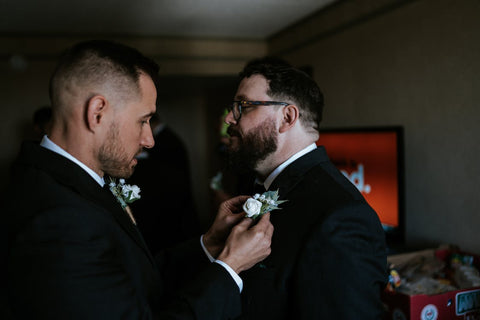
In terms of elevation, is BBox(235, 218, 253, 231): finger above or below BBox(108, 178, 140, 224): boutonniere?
below

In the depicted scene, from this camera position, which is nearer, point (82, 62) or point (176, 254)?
point (82, 62)

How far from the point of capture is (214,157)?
8.02 meters

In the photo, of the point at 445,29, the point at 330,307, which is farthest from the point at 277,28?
the point at 330,307

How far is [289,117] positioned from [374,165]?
5.04 feet

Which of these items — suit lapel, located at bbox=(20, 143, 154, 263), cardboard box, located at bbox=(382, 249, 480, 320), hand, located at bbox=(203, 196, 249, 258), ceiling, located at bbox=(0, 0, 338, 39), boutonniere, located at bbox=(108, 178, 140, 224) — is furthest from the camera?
ceiling, located at bbox=(0, 0, 338, 39)

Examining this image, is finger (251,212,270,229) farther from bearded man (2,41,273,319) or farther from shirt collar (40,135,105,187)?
shirt collar (40,135,105,187)

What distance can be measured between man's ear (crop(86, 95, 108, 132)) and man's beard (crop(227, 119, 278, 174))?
0.71m

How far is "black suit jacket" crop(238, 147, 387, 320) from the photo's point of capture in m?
1.29

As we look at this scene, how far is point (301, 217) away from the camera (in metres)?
1.44

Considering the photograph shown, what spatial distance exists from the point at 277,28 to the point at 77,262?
449cm

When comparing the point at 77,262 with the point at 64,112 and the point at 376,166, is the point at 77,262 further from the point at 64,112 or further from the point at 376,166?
the point at 376,166

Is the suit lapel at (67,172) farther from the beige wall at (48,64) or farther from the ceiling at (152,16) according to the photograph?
the beige wall at (48,64)

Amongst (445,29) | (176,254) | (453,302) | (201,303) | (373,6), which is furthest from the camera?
(373,6)

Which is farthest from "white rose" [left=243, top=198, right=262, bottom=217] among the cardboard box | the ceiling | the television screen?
the ceiling
